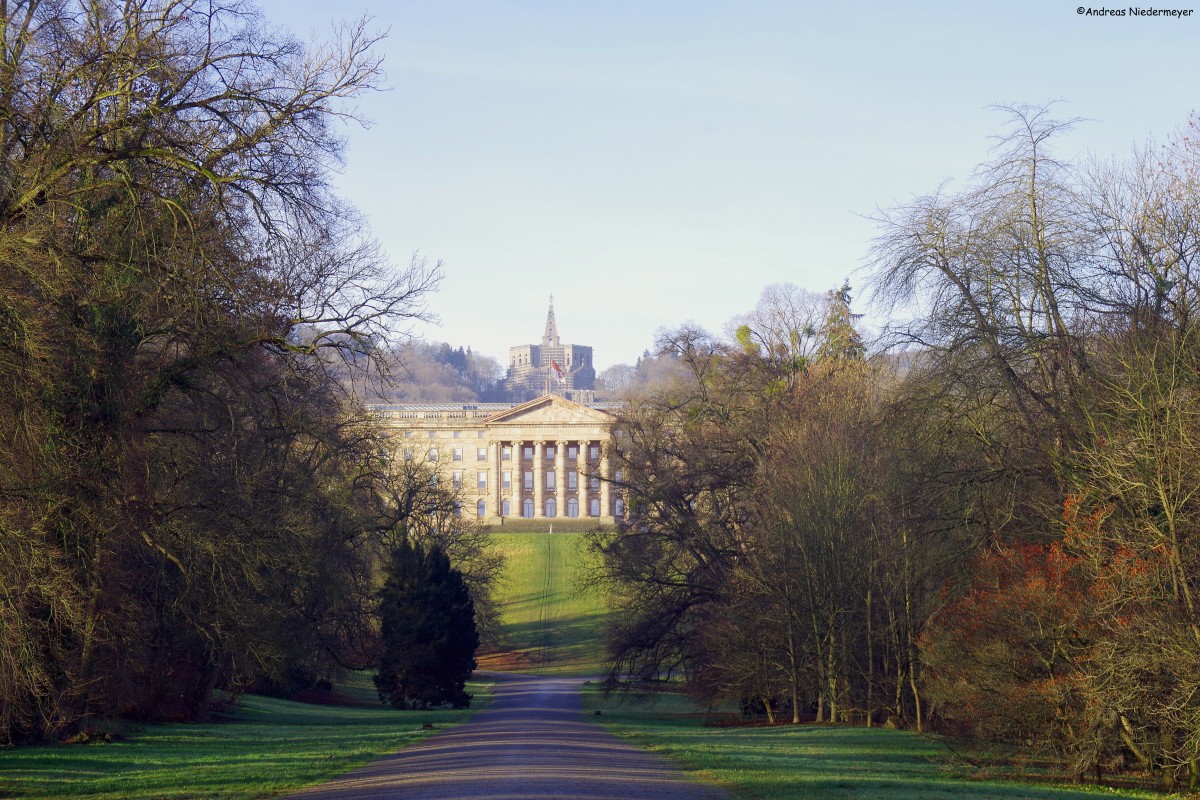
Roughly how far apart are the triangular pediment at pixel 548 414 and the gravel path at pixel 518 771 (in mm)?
100323

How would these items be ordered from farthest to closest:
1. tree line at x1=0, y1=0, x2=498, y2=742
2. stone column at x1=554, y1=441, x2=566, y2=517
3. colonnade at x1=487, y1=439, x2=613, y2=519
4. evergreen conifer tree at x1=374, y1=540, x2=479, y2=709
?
stone column at x1=554, y1=441, x2=566, y2=517, colonnade at x1=487, y1=439, x2=613, y2=519, evergreen conifer tree at x1=374, y1=540, x2=479, y2=709, tree line at x1=0, y1=0, x2=498, y2=742

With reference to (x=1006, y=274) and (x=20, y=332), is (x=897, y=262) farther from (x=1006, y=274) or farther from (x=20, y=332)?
(x=20, y=332)

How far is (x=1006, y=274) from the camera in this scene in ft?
71.0

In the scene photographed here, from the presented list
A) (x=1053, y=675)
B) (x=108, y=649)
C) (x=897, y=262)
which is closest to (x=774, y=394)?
(x=897, y=262)

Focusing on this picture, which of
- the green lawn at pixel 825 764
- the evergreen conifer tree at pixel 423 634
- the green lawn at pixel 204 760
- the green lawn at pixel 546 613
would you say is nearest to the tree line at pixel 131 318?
the green lawn at pixel 204 760

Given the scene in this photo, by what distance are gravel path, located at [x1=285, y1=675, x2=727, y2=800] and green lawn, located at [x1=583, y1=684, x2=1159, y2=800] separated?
75 cm

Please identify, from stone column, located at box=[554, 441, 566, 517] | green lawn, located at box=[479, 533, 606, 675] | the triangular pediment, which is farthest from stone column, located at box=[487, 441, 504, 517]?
green lawn, located at box=[479, 533, 606, 675]

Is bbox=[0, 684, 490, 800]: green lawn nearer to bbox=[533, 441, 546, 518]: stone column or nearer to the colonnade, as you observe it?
the colonnade

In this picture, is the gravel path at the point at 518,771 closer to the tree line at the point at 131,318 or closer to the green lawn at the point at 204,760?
the green lawn at the point at 204,760

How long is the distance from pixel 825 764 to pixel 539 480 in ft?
368

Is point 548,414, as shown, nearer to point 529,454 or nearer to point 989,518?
point 529,454

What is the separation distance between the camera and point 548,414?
128625 millimetres

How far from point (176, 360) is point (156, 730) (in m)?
11.6

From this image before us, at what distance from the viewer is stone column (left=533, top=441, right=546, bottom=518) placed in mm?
128875
